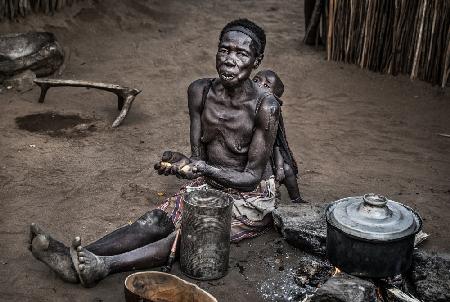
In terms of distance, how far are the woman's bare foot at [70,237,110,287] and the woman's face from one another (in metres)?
1.29

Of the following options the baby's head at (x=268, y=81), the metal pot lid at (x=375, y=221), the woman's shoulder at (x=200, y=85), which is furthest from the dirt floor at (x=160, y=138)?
the woman's shoulder at (x=200, y=85)

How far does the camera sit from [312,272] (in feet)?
12.0

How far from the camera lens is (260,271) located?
12.2 feet

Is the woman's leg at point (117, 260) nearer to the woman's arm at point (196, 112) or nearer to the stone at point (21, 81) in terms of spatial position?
the woman's arm at point (196, 112)

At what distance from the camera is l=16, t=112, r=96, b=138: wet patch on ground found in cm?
593

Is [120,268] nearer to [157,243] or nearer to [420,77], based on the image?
[157,243]

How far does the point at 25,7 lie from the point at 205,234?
19.0ft

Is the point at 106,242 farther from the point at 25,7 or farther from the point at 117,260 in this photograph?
the point at 25,7

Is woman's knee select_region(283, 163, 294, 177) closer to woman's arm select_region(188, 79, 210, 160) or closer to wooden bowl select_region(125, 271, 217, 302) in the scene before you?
woman's arm select_region(188, 79, 210, 160)

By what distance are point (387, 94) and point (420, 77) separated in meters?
0.53

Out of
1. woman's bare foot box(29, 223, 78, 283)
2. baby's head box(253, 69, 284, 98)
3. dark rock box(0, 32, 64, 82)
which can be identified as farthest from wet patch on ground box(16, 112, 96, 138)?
woman's bare foot box(29, 223, 78, 283)

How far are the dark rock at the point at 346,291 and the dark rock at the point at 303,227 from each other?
0.60 metres

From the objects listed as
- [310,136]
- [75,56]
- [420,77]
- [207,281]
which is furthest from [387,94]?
[207,281]

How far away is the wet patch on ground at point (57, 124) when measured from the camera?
593 cm
